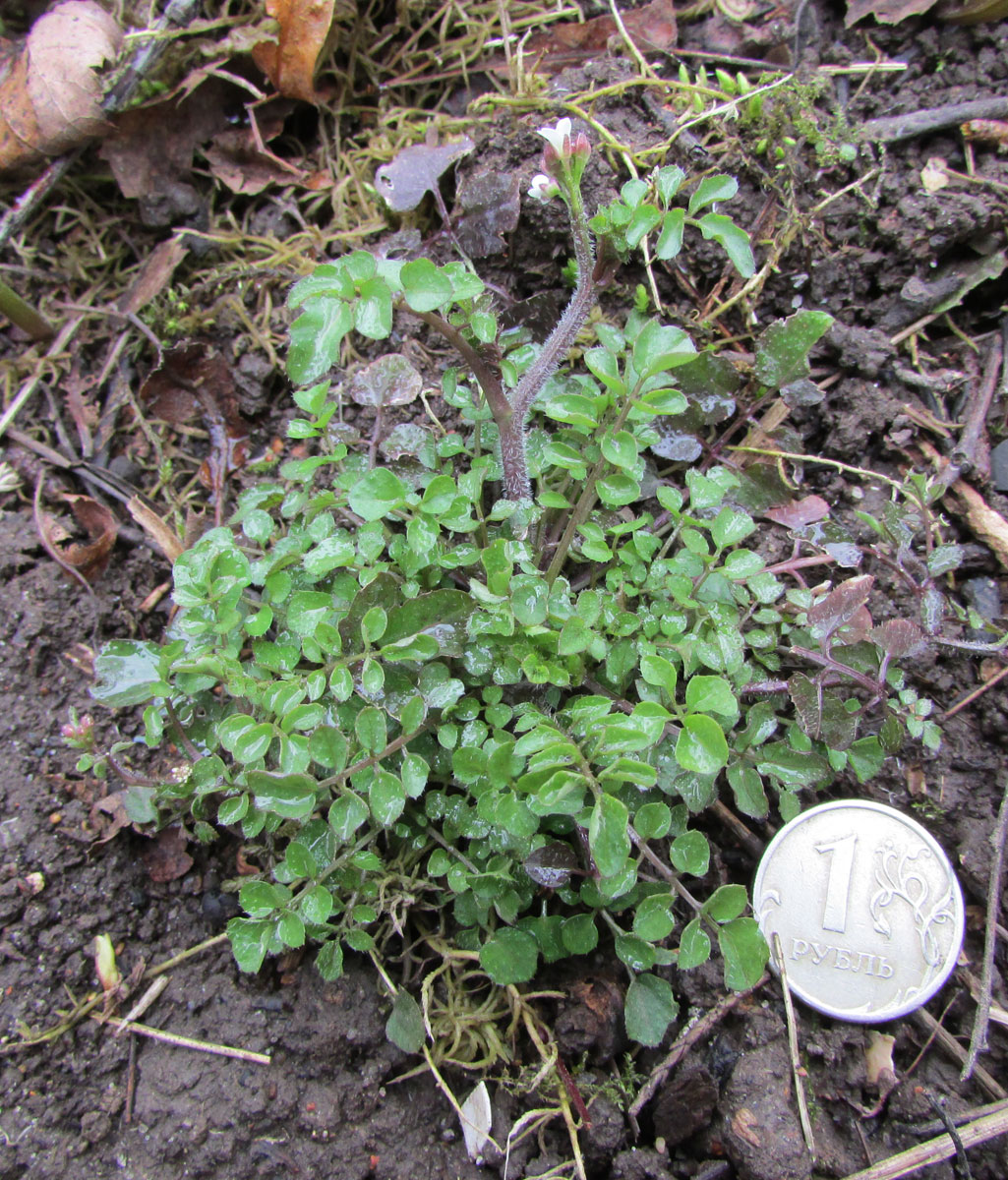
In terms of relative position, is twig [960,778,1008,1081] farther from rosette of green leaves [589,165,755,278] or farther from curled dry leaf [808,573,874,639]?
rosette of green leaves [589,165,755,278]

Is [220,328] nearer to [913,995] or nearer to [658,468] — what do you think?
[658,468]

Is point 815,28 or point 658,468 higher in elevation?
point 815,28

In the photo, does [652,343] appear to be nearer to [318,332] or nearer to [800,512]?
[318,332]

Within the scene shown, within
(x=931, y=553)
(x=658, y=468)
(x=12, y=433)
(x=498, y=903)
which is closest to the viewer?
(x=498, y=903)

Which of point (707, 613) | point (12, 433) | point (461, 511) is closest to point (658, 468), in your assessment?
point (707, 613)

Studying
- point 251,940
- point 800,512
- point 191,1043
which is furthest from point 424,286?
point 191,1043

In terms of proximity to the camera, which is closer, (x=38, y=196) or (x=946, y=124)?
(x=946, y=124)

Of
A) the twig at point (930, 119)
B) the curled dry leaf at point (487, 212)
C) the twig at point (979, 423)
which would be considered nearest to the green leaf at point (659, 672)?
the twig at point (979, 423)

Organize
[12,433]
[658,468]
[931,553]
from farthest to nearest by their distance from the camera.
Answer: [12,433] → [658,468] → [931,553]

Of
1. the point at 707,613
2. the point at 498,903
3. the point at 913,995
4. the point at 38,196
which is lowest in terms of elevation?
the point at 913,995
